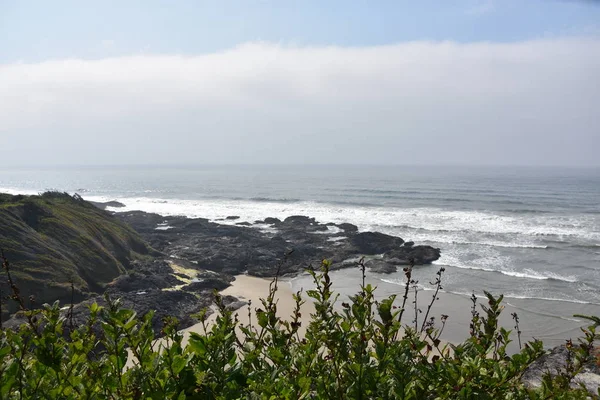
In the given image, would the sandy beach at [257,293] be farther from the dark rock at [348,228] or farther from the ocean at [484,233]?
the dark rock at [348,228]

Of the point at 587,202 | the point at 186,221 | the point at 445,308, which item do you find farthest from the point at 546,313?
the point at 587,202

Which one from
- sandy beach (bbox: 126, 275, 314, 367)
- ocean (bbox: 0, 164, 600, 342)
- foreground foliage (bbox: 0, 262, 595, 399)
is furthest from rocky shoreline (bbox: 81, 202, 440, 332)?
foreground foliage (bbox: 0, 262, 595, 399)

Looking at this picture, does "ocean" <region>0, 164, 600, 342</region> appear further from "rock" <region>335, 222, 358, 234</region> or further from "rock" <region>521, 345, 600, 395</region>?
"rock" <region>521, 345, 600, 395</region>

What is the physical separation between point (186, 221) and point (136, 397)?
40.1m

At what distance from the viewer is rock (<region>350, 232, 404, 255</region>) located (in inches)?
1248

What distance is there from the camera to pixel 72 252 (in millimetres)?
19609

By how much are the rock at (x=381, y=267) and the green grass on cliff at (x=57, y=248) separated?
46.0 ft

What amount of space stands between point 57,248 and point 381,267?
57.4 feet

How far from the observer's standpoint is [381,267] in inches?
1054

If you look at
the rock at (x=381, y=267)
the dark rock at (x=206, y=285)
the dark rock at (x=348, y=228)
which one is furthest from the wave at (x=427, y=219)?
the dark rock at (x=206, y=285)

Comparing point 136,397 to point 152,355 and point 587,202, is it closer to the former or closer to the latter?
point 152,355

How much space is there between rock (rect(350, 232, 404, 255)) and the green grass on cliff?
15.5m

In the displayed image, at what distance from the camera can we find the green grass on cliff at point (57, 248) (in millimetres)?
16047

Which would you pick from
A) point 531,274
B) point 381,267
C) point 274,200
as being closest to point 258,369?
point 381,267
